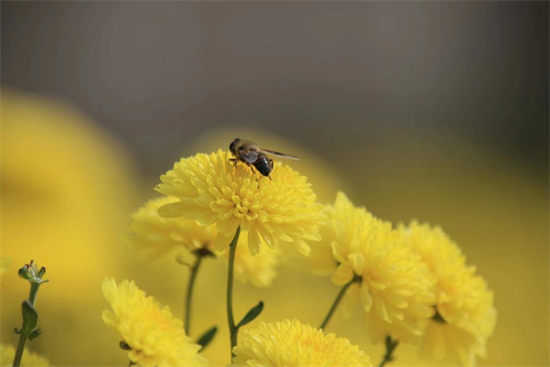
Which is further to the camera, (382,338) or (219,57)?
(219,57)

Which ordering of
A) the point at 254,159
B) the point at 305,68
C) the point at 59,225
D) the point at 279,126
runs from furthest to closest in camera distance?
the point at 305,68, the point at 279,126, the point at 59,225, the point at 254,159

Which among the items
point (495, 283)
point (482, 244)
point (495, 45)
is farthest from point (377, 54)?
point (495, 283)

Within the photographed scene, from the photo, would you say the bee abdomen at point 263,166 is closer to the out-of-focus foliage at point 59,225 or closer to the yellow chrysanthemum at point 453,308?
the yellow chrysanthemum at point 453,308

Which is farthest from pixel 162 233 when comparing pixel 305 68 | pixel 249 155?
pixel 305 68

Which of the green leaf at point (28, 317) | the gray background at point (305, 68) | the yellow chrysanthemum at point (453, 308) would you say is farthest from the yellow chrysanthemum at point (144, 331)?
the gray background at point (305, 68)

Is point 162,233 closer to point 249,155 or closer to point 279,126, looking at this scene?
point 249,155

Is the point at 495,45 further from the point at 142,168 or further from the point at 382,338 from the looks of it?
the point at 382,338
